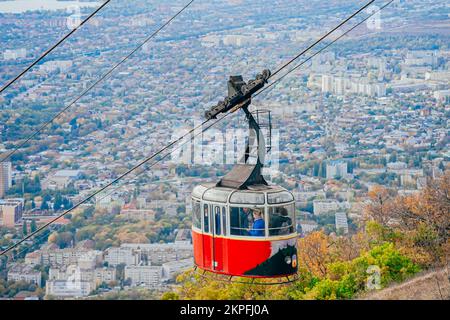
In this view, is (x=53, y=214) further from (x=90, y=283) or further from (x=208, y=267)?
(x=208, y=267)

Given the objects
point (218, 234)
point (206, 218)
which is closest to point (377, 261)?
point (206, 218)

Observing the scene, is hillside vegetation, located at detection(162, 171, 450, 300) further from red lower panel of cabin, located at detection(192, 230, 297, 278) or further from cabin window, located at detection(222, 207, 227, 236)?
cabin window, located at detection(222, 207, 227, 236)

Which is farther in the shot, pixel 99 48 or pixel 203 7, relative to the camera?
pixel 203 7

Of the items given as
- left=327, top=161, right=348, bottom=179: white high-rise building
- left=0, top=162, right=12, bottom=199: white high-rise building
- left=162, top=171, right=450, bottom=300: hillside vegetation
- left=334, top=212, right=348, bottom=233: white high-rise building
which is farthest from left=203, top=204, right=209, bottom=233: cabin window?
left=327, top=161, right=348, bottom=179: white high-rise building

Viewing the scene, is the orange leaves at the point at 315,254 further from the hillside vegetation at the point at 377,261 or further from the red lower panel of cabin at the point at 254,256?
the red lower panel of cabin at the point at 254,256

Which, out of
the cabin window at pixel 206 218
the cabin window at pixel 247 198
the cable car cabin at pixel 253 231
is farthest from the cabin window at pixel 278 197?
the cabin window at pixel 206 218

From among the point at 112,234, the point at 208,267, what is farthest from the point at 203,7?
the point at 208,267

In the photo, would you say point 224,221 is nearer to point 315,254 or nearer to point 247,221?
point 247,221
